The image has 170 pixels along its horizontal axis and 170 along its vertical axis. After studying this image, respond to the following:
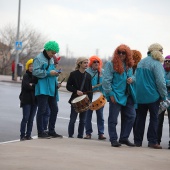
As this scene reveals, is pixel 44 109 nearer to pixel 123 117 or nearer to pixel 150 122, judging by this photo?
pixel 123 117

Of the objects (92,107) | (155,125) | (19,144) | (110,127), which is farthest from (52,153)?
(92,107)

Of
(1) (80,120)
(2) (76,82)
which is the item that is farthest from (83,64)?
(1) (80,120)

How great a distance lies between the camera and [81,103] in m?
11.8

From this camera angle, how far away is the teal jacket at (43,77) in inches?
447

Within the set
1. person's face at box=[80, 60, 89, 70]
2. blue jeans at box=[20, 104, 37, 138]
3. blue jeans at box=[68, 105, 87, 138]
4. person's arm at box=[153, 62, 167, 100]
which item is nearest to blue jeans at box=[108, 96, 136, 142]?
person's arm at box=[153, 62, 167, 100]

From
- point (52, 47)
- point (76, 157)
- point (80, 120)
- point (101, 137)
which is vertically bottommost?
point (101, 137)

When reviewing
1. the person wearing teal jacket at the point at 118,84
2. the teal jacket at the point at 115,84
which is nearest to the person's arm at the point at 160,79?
the person wearing teal jacket at the point at 118,84

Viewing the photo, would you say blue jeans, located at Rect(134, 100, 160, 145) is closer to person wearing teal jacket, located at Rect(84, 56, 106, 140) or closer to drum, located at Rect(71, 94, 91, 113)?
drum, located at Rect(71, 94, 91, 113)

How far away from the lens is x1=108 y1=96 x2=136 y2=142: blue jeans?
10938 mm

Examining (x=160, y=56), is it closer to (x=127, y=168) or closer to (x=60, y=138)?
(x=60, y=138)

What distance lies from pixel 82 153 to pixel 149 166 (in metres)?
1.27

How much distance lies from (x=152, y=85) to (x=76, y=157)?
2.85m

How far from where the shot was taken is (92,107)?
12.9 meters

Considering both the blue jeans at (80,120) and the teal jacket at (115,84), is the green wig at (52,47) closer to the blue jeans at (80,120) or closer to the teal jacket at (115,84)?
the teal jacket at (115,84)
